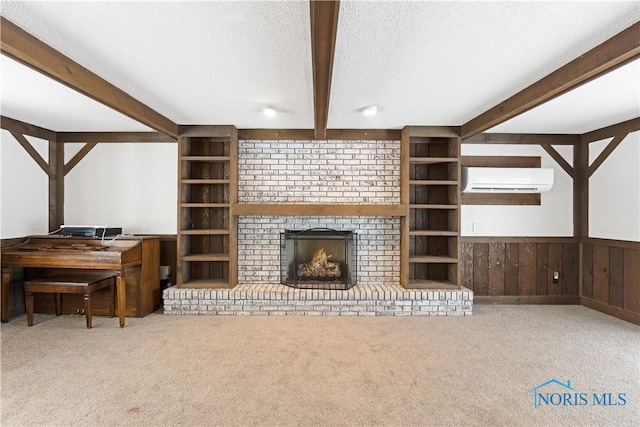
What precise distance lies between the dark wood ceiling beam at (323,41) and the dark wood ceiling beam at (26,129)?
3542mm

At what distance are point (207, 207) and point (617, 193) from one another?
483cm

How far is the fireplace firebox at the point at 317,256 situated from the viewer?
4426mm

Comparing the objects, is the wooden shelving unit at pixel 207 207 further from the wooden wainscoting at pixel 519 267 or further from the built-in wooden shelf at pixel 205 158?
the wooden wainscoting at pixel 519 267

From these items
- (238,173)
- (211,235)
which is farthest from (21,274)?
(238,173)

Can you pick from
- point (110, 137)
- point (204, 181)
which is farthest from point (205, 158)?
point (110, 137)

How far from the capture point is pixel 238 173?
4473mm

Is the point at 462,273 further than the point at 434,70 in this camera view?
Yes

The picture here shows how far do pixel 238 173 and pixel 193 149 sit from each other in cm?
68

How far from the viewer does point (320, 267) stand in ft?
14.6

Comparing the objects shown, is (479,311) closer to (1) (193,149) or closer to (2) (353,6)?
(2) (353,6)

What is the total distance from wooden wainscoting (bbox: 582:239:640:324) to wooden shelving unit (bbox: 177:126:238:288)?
442 cm

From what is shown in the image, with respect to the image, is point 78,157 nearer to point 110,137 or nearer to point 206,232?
point 110,137

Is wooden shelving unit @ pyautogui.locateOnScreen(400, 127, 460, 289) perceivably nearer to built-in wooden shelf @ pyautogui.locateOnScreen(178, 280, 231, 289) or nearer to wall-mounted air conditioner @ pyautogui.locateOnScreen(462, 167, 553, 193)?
wall-mounted air conditioner @ pyautogui.locateOnScreen(462, 167, 553, 193)

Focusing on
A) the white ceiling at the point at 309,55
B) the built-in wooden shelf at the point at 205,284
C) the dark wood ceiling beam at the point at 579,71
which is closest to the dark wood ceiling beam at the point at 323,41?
the white ceiling at the point at 309,55
